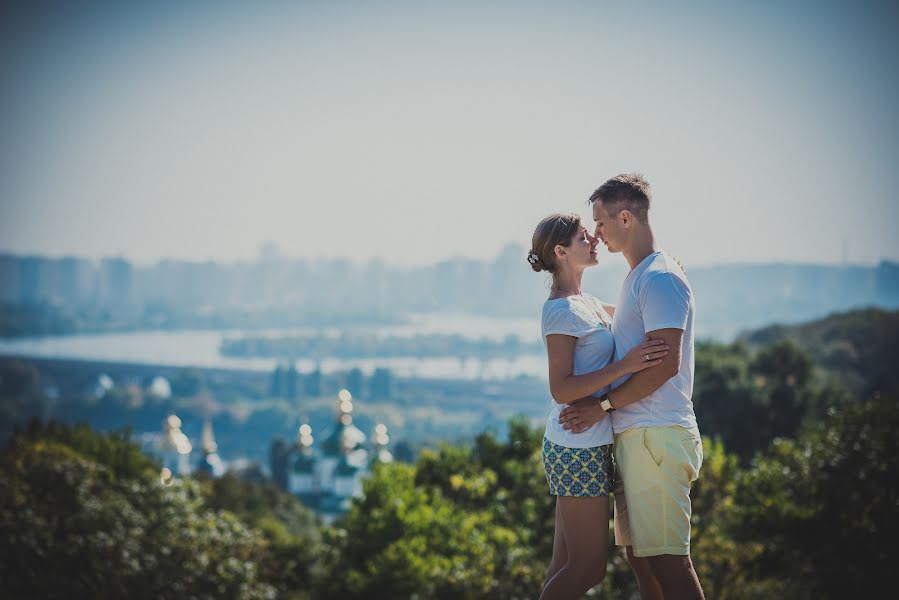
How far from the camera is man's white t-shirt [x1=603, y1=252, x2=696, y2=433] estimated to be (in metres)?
4.20

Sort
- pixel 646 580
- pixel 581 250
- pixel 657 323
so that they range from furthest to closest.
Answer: pixel 646 580 → pixel 581 250 → pixel 657 323

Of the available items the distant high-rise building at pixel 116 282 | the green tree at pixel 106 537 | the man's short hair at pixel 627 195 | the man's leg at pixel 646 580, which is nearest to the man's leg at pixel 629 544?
the man's leg at pixel 646 580

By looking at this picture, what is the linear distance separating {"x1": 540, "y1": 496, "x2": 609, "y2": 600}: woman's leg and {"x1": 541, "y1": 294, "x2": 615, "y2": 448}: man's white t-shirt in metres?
0.27

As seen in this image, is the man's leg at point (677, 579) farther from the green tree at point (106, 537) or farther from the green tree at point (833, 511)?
the green tree at point (106, 537)

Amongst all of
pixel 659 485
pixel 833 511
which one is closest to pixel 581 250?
pixel 659 485

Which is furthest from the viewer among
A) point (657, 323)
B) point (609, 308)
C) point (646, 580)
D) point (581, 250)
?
point (609, 308)

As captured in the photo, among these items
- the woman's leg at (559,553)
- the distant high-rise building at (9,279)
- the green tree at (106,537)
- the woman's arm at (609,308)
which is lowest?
the green tree at (106,537)

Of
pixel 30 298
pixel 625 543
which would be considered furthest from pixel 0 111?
pixel 625 543

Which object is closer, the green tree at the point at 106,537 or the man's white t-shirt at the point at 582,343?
the man's white t-shirt at the point at 582,343

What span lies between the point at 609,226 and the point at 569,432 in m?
0.96

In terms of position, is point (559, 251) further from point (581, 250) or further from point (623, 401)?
point (623, 401)

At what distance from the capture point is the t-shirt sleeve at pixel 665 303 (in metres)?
4.18

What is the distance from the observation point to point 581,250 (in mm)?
4512

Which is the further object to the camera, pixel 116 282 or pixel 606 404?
pixel 116 282
